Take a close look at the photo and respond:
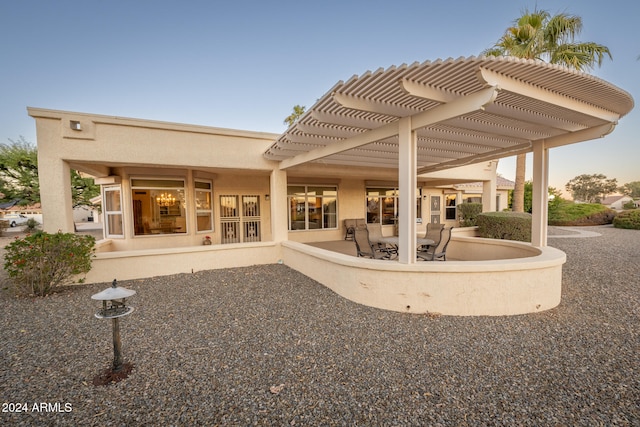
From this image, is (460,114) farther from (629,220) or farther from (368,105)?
(629,220)

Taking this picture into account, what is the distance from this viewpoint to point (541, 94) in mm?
3551

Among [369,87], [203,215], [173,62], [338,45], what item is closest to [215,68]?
[173,62]

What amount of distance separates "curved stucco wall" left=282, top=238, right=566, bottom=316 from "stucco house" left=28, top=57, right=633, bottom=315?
0.02 m

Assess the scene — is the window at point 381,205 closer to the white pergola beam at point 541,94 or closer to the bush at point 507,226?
the bush at point 507,226

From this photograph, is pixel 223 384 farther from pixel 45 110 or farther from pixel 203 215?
pixel 203 215

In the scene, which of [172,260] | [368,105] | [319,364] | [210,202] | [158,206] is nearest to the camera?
[319,364]

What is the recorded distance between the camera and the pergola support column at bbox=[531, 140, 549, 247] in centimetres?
591

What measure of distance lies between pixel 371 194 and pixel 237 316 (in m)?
9.83

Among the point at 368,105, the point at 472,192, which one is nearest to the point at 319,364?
the point at 368,105

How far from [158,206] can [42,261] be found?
12.1 feet

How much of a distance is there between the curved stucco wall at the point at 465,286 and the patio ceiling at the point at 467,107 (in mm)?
2354

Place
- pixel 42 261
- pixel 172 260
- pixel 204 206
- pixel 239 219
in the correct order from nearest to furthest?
1. pixel 42 261
2. pixel 172 260
3. pixel 204 206
4. pixel 239 219

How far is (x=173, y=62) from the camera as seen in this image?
471 inches

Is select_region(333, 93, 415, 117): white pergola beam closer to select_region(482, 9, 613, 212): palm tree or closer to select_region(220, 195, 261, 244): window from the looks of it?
select_region(220, 195, 261, 244): window
